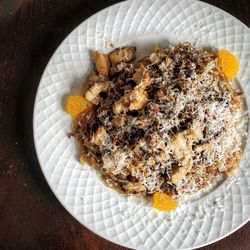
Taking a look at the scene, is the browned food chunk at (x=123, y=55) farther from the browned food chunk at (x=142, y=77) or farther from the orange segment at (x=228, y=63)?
the orange segment at (x=228, y=63)

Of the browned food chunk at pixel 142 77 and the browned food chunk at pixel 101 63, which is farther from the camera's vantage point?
the browned food chunk at pixel 101 63

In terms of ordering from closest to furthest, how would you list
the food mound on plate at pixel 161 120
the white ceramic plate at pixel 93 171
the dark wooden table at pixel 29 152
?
the food mound on plate at pixel 161 120, the white ceramic plate at pixel 93 171, the dark wooden table at pixel 29 152

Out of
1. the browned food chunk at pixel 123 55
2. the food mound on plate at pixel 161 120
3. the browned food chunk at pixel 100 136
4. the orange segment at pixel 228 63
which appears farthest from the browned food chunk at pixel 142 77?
the orange segment at pixel 228 63

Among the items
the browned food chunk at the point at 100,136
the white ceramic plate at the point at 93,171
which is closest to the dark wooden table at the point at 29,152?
the white ceramic plate at the point at 93,171

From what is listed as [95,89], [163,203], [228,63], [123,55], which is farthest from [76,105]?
[228,63]

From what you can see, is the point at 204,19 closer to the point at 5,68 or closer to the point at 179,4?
the point at 179,4

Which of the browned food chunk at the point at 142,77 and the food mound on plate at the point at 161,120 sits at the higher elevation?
the browned food chunk at the point at 142,77

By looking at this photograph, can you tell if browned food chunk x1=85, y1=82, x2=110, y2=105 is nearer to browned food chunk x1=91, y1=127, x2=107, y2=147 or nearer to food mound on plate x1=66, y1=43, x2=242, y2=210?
food mound on plate x1=66, y1=43, x2=242, y2=210

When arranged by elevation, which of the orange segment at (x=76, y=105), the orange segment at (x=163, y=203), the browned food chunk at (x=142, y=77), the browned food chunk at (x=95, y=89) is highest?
the browned food chunk at (x=142, y=77)

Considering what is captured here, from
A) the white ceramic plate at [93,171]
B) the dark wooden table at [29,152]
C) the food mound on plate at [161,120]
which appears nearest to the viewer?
the food mound on plate at [161,120]
